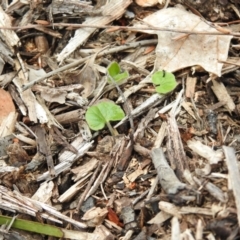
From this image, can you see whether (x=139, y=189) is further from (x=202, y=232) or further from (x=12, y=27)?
(x=12, y=27)

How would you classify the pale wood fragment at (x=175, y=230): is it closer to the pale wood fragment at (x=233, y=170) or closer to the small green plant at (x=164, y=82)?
the pale wood fragment at (x=233, y=170)

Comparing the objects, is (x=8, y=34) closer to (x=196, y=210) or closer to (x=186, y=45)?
(x=186, y=45)

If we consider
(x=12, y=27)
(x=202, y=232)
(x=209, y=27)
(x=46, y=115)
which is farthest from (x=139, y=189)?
(x=12, y=27)

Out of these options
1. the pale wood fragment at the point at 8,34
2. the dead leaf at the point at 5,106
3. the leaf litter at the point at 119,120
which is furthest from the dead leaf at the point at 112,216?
the pale wood fragment at the point at 8,34

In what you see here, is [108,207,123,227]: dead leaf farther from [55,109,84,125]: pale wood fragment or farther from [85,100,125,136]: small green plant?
[55,109,84,125]: pale wood fragment

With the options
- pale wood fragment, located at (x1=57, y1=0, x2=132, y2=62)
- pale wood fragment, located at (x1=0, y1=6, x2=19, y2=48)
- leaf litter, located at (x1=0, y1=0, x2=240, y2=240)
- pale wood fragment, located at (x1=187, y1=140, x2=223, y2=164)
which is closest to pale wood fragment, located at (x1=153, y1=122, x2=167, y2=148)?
leaf litter, located at (x1=0, y1=0, x2=240, y2=240)

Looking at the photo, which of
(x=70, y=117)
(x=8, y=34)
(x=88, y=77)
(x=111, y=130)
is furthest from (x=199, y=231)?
(x=8, y=34)
